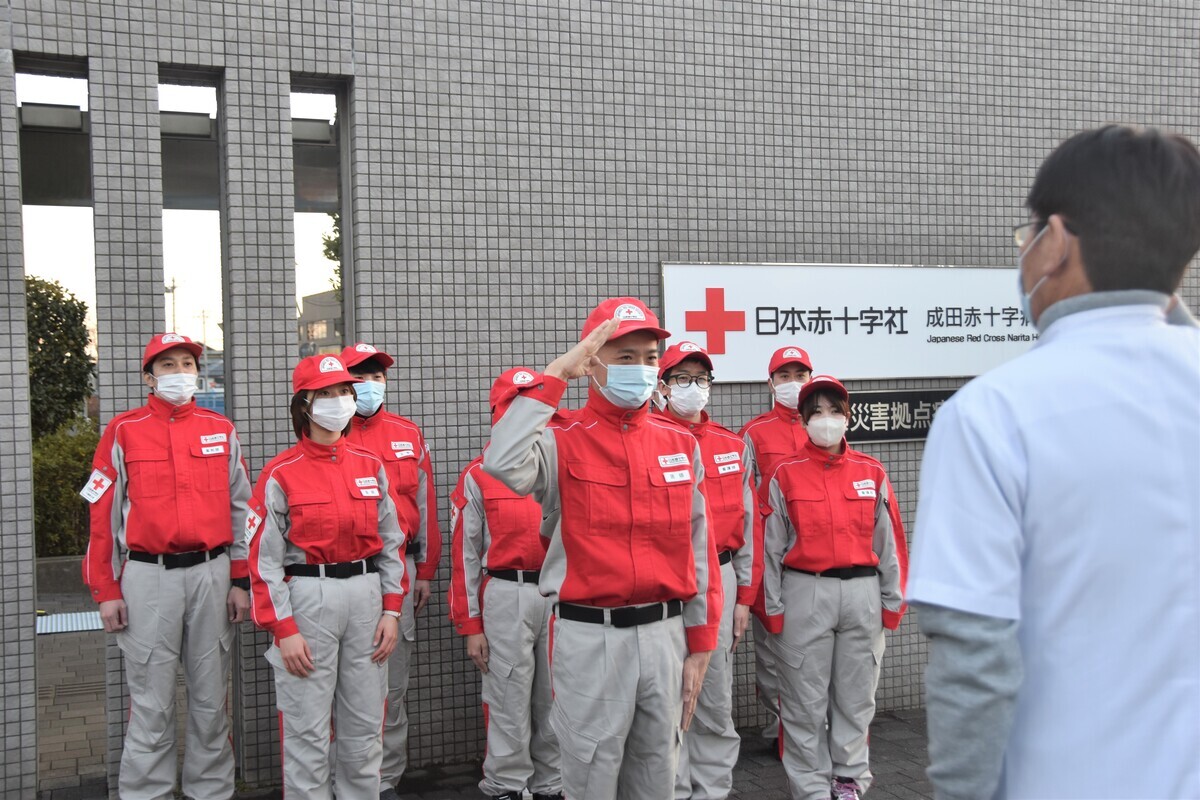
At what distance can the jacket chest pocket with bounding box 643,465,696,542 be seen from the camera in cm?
356

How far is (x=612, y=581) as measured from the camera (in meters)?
3.44

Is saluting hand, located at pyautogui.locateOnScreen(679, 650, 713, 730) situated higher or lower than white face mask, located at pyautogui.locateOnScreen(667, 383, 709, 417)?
lower

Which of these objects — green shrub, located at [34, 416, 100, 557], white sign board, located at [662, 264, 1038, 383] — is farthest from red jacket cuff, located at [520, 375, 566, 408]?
green shrub, located at [34, 416, 100, 557]

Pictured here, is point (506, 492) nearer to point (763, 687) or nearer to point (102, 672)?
point (763, 687)

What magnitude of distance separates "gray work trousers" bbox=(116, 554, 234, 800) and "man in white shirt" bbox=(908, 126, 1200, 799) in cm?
410

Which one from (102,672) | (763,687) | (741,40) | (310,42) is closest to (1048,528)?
(763,687)

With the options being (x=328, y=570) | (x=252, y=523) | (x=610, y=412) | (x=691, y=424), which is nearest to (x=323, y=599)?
(x=328, y=570)

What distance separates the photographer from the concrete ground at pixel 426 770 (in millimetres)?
5270

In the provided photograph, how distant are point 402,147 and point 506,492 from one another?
204cm

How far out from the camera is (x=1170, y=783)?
5.09 feet

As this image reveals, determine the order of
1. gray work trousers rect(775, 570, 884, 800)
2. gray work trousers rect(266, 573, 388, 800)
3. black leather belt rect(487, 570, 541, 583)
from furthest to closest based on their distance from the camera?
black leather belt rect(487, 570, 541, 583)
gray work trousers rect(775, 570, 884, 800)
gray work trousers rect(266, 573, 388, 800)

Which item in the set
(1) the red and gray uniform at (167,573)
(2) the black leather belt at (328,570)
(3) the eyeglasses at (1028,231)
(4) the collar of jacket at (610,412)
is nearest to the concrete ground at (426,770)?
(1) the red and gray uniform at (167,573)

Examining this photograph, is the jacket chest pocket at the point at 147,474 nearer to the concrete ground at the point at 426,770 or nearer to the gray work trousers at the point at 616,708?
the concrete ground at the point at 426,770

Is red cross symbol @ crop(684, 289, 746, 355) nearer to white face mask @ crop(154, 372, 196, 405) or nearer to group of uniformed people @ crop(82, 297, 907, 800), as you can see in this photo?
group of uniformed people @ crop(82, 297, 907, 800)
